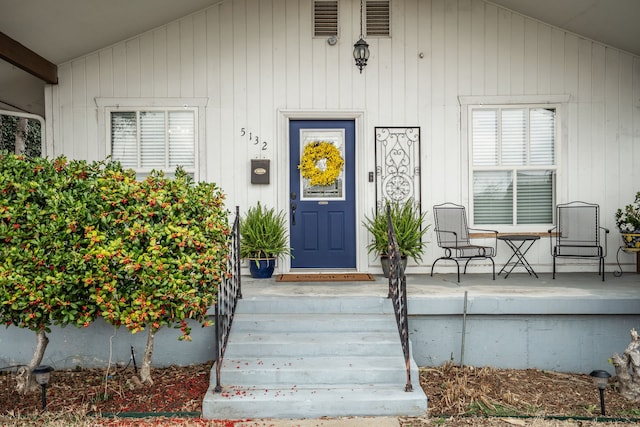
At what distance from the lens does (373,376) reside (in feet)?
12.2

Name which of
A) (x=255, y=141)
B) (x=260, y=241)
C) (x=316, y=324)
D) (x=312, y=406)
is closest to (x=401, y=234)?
(x=260, y=241)

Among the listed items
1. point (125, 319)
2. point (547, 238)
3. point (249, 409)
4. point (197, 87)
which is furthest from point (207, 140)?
point (547, 238)

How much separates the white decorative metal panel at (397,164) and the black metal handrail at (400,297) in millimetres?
1596

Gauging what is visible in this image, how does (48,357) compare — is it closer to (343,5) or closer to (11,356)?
(11,356)

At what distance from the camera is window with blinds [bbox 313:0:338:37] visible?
19.9 ft

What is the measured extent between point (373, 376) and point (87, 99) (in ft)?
14.9

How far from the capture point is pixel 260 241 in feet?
18.4

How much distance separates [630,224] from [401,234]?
273 cm

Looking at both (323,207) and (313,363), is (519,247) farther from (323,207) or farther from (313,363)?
(313,363)

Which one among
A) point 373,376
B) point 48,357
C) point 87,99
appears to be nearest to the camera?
point 373,376

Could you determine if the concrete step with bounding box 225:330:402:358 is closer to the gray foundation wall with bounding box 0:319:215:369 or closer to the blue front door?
the gray foundation wall with bounding box 0:319:215:369

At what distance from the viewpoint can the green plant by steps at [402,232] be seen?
5637mm

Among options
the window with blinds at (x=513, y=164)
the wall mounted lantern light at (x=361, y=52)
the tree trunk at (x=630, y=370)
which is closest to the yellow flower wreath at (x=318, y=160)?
the wall mounted lantern light at (x=361, y=52)

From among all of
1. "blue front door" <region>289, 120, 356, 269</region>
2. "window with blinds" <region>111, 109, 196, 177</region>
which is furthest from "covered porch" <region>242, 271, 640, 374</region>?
"window with blinds" <region>111, 109, 196, 177</region>
